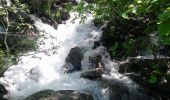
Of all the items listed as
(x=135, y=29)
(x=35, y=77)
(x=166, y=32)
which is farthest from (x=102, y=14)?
(x=166, y=32)

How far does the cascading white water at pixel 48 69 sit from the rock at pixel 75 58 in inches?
17.3

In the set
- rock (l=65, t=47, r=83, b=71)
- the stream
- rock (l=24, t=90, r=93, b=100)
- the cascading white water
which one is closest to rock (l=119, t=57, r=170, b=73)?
the stream

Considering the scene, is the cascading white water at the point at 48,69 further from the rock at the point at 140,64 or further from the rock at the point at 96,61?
the rock at the point at 140,64

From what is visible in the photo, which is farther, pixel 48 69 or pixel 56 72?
pixel 48 69

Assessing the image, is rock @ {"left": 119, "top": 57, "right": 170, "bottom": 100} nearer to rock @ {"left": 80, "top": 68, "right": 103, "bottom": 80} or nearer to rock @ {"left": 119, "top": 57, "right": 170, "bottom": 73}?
rock @ {"left": 119, "top": 57, "right": 170, "bottom": 73}

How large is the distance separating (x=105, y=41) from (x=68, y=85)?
350 cm

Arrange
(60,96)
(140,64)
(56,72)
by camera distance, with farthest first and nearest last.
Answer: (56,72) < (140,64) < (60,96)

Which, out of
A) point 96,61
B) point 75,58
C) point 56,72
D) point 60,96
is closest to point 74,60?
point 75,58

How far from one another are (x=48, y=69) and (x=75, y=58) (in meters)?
1.16

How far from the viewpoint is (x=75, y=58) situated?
11.7 m

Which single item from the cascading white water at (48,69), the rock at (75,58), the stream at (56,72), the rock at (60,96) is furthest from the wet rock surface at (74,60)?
the rock at (60,96)

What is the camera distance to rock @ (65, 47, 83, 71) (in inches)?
450

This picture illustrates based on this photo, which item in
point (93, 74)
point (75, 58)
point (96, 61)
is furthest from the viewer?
point (75, 58)

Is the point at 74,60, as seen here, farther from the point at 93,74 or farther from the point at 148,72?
the point at 148,72
